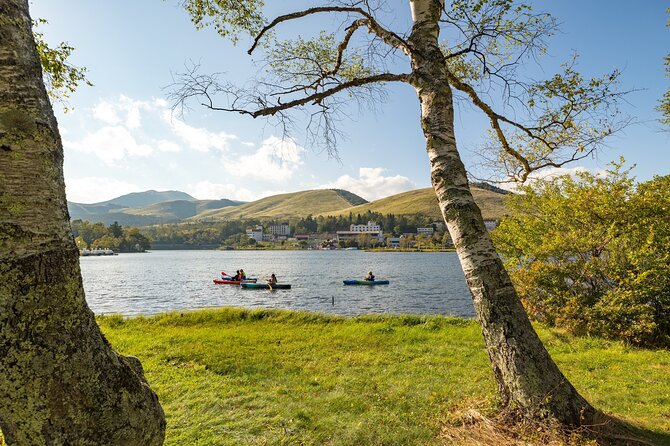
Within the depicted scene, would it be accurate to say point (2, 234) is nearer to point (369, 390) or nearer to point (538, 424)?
point (538, 424)

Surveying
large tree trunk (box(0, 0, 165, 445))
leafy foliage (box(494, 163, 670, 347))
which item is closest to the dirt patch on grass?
large tree trunk (box(0, 0, 165, 445))

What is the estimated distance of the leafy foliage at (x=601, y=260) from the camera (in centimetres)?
1138

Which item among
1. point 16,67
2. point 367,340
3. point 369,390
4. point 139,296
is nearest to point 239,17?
point 16,67

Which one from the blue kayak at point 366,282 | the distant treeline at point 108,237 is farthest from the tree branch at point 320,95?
the distant treeline at point 108,237

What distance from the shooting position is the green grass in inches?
220

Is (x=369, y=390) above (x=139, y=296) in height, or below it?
above

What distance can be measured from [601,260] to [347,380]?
10.4 meters

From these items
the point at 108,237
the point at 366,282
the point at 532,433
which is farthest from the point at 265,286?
the point at 108,237

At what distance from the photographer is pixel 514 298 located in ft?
16.1

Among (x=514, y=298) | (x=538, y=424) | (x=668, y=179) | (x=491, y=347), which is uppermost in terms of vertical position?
(x=668, y=179)

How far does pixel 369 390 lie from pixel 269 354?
14.3 ft

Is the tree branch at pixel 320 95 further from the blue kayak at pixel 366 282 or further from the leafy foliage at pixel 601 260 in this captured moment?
the blue kayak at pixel 366 282

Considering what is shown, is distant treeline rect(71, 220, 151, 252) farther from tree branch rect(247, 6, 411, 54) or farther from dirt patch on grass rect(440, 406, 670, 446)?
dirt patch on grass rect(440, 406, 670, 446)

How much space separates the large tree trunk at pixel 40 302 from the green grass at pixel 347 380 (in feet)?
10.9
